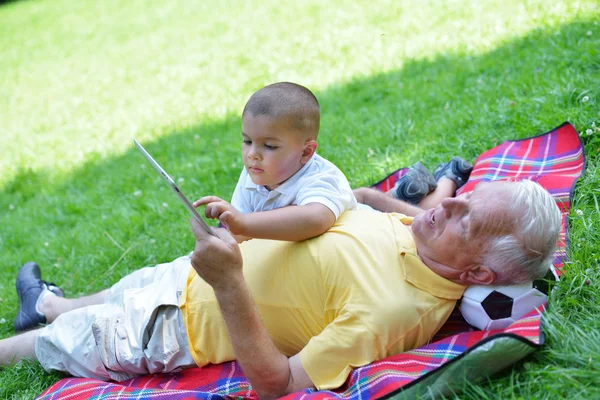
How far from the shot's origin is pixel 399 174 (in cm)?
414

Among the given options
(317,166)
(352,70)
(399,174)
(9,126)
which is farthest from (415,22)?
(9,126)

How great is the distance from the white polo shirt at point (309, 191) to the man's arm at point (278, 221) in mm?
72

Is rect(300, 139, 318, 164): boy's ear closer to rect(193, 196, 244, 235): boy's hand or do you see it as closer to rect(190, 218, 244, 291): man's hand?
rect(193, 196, 244, 235): boy's hand

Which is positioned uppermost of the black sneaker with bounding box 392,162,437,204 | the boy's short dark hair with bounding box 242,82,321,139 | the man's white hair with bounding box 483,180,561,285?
the boy's short dark hair with bounding box 242,82,321,139

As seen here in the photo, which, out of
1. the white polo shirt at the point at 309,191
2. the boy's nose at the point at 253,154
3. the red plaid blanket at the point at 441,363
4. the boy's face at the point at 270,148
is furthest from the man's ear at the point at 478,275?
the boy's nose at the point at 253,154

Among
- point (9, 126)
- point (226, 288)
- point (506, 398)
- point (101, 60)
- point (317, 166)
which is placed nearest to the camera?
point (506, 398)

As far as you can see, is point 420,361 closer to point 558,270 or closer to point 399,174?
point 558,270

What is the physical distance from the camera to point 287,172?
9.11ft

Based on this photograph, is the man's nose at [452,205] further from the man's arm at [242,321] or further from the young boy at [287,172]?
the man's arm at [242,321]

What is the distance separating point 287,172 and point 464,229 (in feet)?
2.66

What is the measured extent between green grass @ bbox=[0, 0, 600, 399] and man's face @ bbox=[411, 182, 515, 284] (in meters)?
0.37

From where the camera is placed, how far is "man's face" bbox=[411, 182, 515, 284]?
2.43 m

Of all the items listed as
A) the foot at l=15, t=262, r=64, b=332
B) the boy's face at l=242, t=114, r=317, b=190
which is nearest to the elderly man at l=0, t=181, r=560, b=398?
the boy's face at l=242, t=114, r=317, b=190

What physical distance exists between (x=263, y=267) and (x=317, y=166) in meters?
0.53
